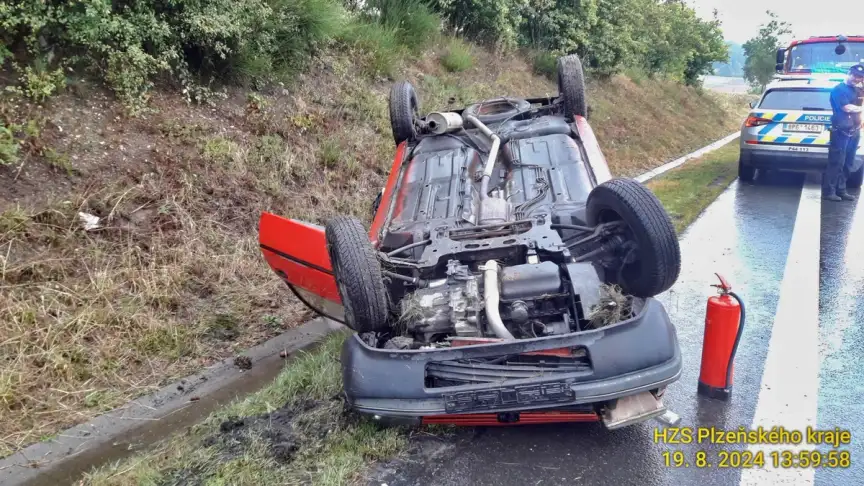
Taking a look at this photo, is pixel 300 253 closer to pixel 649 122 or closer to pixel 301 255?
pixel 301 255

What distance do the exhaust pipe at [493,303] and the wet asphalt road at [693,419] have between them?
571 mm

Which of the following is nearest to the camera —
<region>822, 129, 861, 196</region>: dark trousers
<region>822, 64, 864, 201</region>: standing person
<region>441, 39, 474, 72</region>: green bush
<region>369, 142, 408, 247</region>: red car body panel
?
<region>369, 142, 408, 247</region>: red car body panel

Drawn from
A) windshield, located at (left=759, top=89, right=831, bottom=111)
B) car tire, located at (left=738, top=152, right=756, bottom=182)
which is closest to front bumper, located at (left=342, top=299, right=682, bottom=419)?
windshield, located at (left=759, top=89, right=831, bottom=111)

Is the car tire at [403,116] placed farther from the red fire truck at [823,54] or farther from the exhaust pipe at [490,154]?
the red fire truck at [823,54]

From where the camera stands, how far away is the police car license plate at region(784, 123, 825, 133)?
8.77 m

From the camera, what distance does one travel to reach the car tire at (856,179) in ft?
29.2

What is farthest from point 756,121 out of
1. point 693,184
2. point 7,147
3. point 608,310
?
point 7,147

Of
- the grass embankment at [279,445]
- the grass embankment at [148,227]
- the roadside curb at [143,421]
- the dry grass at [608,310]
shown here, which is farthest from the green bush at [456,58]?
the dry grass at [608,310]

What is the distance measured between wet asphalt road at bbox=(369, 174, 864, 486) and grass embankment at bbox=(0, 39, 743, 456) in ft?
6.76

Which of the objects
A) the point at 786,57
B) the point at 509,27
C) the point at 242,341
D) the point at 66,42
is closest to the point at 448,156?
Answer: the point at 242,341

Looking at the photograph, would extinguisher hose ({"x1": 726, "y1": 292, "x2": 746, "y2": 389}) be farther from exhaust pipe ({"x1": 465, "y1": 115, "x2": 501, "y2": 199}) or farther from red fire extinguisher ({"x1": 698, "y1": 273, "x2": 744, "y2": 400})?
exhaust pipe ({"x1": 465, "y1": 115, "x2": 501, "y2": 199})

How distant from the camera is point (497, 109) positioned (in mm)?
6062

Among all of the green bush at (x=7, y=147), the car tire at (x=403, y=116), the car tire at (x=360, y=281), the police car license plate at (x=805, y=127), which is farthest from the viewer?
the police car license plate at (x=805, y=127)

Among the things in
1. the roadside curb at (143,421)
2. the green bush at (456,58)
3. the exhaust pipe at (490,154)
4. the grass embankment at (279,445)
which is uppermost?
the green bush at (456,58)
